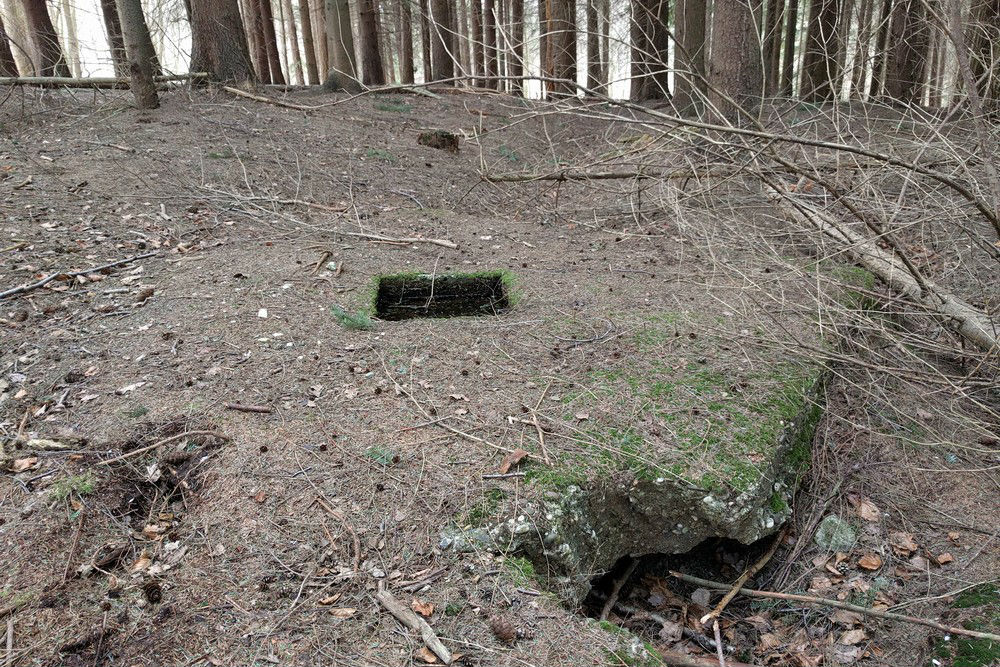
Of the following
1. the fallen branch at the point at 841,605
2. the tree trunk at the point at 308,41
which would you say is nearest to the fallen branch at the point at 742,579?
the fallen branch at the point at 841,605

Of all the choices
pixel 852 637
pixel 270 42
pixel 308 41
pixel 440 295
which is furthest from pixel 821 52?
pixel 308 41

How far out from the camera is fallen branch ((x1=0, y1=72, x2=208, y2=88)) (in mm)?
7633

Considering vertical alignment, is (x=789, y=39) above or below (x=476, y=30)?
below

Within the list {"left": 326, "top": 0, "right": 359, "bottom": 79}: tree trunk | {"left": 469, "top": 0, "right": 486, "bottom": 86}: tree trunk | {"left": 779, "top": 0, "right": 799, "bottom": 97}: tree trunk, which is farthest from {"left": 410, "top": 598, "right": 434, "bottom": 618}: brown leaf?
{"left": 779, "top": 0, "right": 799, "bottom": 97}: tree trunk

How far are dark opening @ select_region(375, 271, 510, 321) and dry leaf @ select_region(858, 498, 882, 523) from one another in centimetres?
277

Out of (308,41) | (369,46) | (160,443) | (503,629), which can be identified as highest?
(308,41)

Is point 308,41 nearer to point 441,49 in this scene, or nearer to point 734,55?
point 441,49

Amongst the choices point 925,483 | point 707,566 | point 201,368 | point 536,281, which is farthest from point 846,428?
point 201,368

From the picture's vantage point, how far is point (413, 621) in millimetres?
2486

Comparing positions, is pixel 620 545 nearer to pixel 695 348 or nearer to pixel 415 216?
pixel 695 348

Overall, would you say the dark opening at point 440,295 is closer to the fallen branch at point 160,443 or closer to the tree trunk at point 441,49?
the fallen branch at point 160,443

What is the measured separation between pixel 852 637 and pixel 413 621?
2.19 meters

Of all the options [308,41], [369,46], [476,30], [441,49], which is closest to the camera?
[369,46]

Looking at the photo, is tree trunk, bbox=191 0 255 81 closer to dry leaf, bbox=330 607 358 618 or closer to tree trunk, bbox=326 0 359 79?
tree trunk, bbox=326 0 359 79
